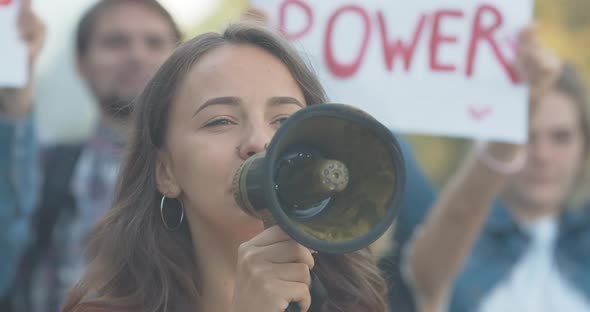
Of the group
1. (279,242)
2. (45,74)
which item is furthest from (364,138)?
(45,74)

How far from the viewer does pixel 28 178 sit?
13.0 feet

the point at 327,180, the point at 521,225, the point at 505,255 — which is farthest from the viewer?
the point at 521,225

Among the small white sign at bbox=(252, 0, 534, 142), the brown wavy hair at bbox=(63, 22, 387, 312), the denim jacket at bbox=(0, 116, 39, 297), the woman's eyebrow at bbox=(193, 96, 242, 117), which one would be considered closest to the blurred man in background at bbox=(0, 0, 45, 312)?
the denim jacket at bbox=(0, 116, 39, 297)

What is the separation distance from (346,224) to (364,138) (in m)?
0.18

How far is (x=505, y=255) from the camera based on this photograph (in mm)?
4582

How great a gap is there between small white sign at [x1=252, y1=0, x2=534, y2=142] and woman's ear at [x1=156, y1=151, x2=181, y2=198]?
1331 millimetres

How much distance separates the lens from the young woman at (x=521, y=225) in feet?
13.4

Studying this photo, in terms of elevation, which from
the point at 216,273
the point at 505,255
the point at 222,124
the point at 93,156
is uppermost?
the point at 222,124

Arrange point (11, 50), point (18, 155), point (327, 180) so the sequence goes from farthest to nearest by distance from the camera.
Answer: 1. point (18, 155)
2. point (11, 50)
3. point (327, 180)

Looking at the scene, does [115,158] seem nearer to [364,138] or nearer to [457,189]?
[457,189]

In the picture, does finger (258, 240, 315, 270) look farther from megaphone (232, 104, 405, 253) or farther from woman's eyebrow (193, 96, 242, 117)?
woman's eyebrow (193, 96, 242, 117)

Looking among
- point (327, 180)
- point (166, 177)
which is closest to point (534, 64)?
point (166, 177)

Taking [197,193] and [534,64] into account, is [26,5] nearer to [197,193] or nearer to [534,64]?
[197,193]

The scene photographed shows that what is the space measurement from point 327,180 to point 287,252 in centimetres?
17
